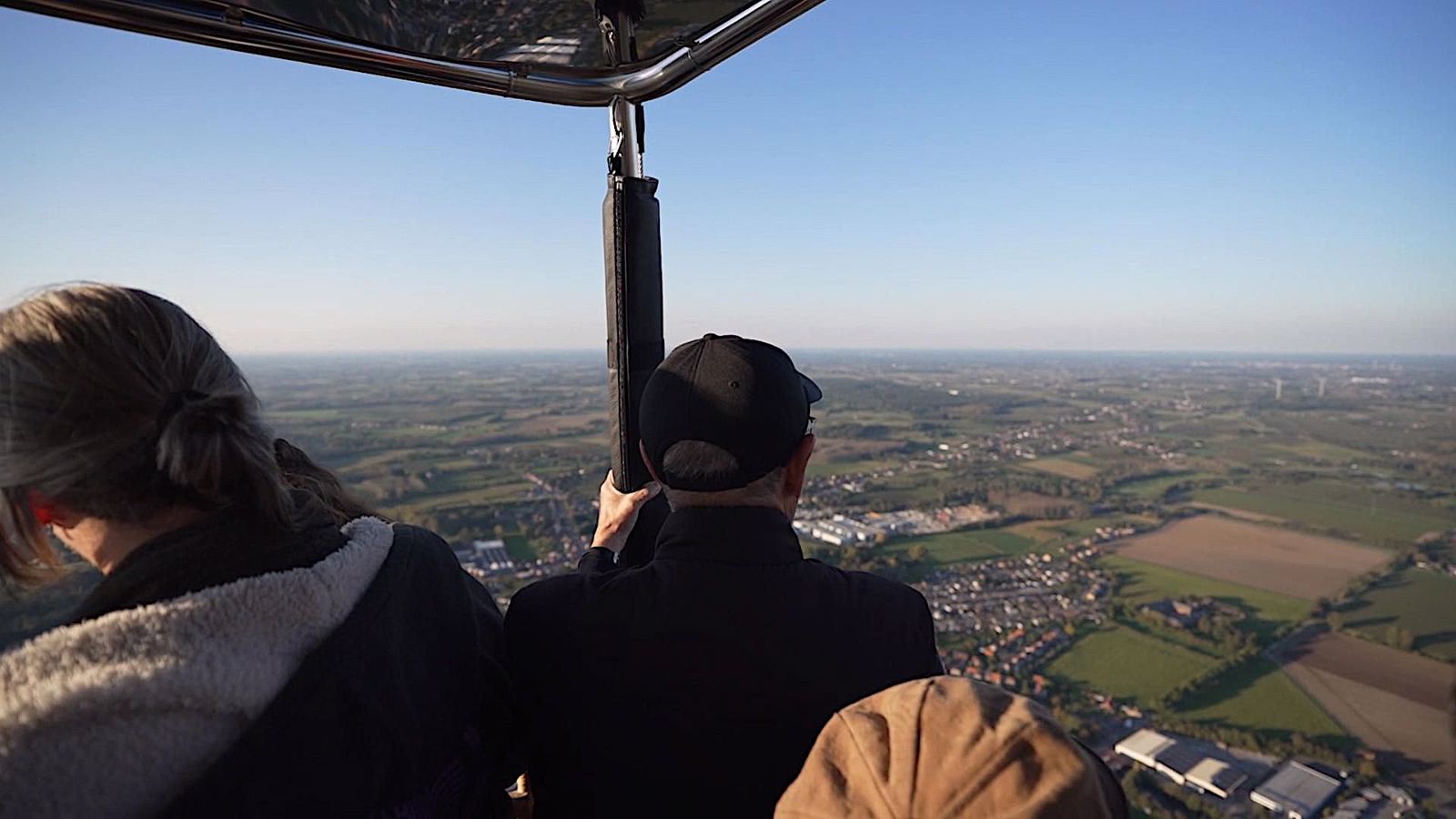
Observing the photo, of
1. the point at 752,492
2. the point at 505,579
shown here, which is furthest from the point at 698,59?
the point at 505,579

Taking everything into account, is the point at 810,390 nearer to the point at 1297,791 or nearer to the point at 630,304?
the point at 630,304

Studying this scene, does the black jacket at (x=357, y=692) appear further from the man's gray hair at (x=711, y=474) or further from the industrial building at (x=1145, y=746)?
the industrial building at (x=1145, y=746)

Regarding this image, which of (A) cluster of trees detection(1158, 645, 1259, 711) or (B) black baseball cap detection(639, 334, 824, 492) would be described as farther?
(A) cluster of trees detection(1158, 645, 1259, 711)

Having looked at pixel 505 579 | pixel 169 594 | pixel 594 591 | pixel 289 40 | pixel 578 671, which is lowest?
pixel 505 579

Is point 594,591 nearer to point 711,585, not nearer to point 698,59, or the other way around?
point 711,585

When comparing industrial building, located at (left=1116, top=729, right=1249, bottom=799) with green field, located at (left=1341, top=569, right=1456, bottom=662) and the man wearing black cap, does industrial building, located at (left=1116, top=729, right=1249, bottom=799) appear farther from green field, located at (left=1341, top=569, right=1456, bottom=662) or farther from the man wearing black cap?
the man wearing black cap

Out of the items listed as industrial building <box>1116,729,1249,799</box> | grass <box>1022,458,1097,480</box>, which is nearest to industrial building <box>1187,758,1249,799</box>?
industrial building <box>1116,729,1249,799</box>
